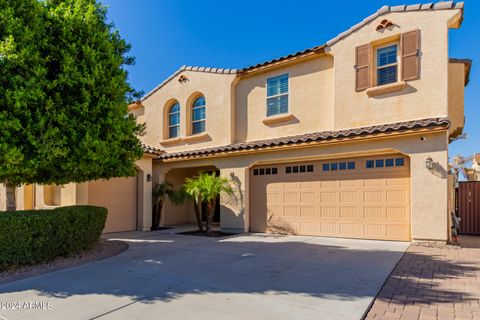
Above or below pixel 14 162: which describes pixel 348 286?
below

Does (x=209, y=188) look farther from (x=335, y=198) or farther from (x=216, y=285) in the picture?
(x=216, y=285)

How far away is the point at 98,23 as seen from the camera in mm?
8766

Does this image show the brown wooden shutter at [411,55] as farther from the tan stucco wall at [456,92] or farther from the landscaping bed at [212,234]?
the landscaping bed at [212,234]

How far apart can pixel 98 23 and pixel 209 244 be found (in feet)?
24.2

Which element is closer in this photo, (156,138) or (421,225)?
(421,225)

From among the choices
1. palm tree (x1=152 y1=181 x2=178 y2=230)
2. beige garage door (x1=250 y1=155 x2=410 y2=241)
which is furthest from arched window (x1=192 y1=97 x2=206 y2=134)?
beige garage door (x1=250 y1=155 x2=410 y2=241)

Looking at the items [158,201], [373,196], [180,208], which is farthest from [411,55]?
[180,208]

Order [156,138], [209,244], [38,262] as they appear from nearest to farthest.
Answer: [38,262]
[209,244]
[156,138]

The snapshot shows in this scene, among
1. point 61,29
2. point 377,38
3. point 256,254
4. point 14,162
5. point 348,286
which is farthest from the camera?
point 377,38

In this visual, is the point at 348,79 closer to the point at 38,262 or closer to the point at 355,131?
the point at 355,131

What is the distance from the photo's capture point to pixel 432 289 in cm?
536

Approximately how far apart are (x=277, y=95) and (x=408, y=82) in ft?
16.4

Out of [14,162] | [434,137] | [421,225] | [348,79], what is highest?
[348,79]

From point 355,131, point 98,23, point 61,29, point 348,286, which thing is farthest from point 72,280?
point 355,131
